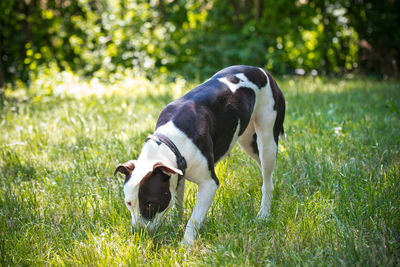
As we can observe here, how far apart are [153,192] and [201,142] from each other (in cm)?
49

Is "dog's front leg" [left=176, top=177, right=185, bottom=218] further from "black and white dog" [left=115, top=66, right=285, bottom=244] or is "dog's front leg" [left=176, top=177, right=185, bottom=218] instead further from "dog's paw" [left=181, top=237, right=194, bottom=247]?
"dog's paw" [left=181, top=237, right=194, bottom=247]

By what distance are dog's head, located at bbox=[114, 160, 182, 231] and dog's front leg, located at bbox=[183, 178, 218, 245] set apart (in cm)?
25

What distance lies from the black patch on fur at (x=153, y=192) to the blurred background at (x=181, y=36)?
6897mm

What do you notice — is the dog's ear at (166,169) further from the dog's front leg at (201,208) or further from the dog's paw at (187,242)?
the dog's paw at (187,242)

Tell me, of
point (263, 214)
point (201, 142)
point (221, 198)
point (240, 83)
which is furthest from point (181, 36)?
point (201, 142)

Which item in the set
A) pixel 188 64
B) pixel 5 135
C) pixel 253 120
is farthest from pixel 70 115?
pixel 188 64

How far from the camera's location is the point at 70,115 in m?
5.90

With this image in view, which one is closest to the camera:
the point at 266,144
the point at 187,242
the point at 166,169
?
the point at 166,169

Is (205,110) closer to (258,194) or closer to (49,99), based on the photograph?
(258,194)

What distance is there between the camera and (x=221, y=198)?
3268 millimetres

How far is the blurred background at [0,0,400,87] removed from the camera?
9.47 metres

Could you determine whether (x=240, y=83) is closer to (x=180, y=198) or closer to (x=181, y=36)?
(x=180, y=198)

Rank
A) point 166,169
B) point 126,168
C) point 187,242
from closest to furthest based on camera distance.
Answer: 1. point 166,169
2. point 126,168
3. point 187,242

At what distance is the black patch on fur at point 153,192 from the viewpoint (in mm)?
2516
